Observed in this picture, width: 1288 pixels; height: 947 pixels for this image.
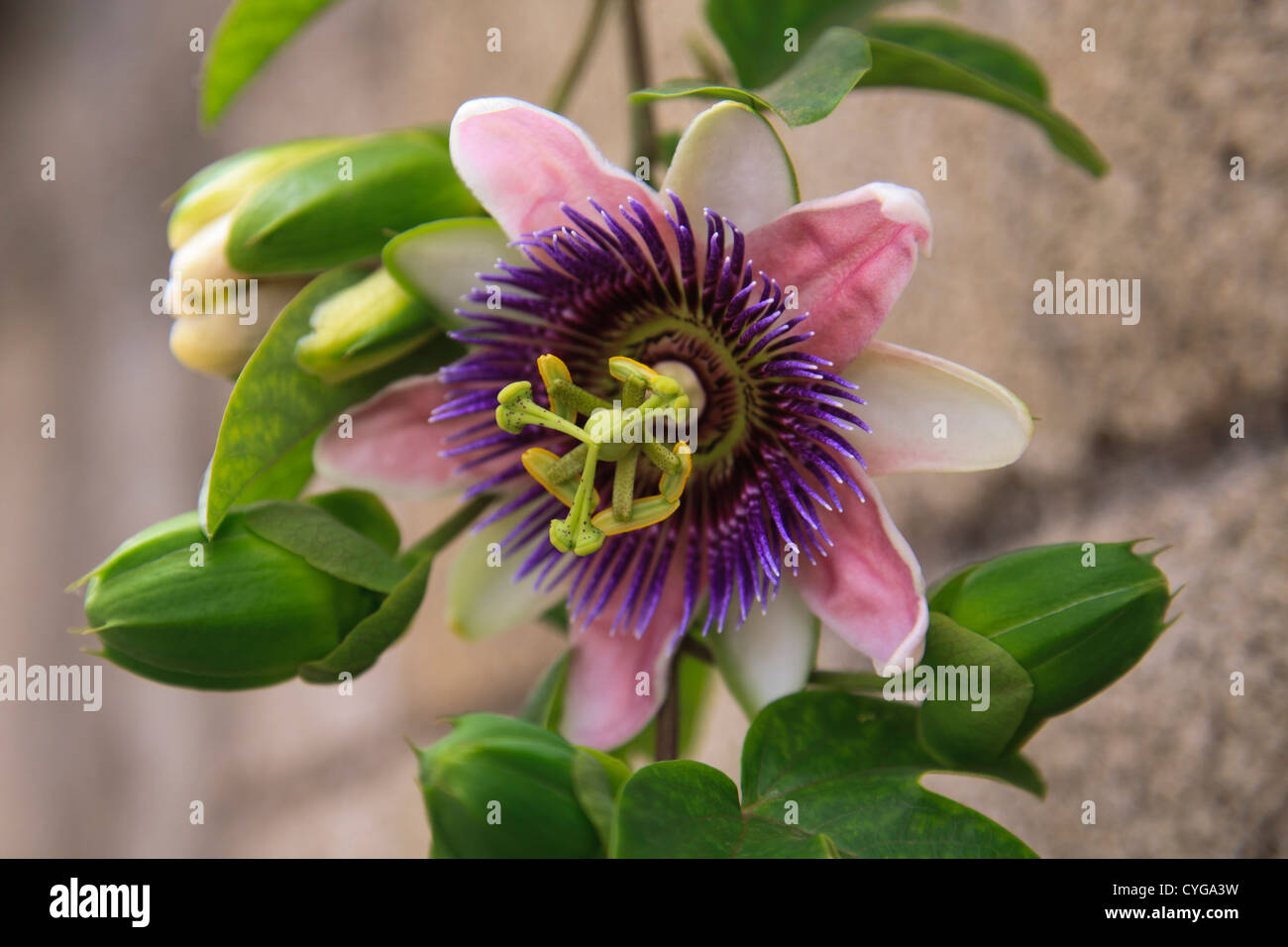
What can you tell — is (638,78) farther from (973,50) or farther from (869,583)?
(869,583)

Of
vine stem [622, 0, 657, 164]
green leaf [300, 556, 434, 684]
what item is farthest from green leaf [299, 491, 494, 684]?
vine stem [622, 0, 657, 164]

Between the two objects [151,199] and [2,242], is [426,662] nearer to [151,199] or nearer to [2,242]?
[151,199]

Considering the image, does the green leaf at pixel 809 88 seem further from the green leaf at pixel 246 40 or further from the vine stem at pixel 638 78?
the green leaf at pixel 246 40

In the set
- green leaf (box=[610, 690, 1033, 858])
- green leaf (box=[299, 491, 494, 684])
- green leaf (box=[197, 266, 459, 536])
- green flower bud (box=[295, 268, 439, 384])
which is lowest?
green leaf (box=[610, 690, 1033, 858])

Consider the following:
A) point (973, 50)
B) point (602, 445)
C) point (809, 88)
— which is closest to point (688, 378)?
point (602, 445)

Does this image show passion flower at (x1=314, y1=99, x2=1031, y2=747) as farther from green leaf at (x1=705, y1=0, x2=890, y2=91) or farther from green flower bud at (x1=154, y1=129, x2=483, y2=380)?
green leaf at (x1=705, y1=0, x2=890, y2=91)
